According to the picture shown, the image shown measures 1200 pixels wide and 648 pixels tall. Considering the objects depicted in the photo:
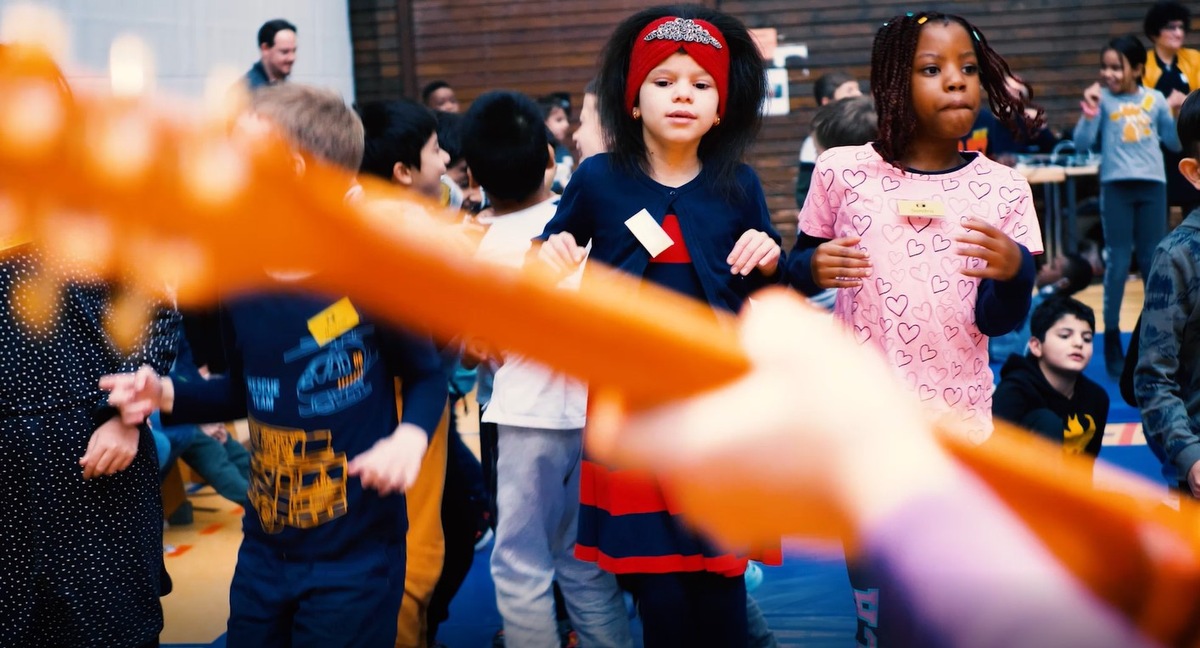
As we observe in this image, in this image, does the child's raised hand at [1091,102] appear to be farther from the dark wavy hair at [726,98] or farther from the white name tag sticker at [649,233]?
the white name tag sticker at [649,233]

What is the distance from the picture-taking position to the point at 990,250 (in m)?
1.78

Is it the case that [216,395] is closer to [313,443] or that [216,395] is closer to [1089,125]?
[313,443]

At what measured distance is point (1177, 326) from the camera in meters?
2.09

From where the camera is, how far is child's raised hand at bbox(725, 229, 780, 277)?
187 cm

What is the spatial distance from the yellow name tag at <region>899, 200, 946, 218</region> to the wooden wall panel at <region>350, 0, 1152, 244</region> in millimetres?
6777

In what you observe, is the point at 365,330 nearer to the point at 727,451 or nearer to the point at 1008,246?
the point at 1008,246

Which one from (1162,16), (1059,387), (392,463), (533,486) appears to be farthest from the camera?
(1162,16)

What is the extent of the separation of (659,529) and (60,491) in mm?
983

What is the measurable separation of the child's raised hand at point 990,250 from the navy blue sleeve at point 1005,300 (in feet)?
0.10

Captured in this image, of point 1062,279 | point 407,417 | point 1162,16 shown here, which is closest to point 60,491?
point 407,417

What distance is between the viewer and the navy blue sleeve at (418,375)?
5.78ft

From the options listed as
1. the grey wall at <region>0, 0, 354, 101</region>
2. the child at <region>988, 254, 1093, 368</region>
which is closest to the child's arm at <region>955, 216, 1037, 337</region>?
the grey wall at <region>0, 0, 354, 101</region>

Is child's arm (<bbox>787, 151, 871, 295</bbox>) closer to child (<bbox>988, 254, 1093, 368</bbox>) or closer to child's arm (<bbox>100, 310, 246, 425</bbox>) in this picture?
child's arm (<bbox>100, 310, 246, 425</bbox>)

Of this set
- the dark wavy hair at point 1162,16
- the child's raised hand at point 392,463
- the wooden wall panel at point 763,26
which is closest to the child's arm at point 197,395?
the child's raised hand at point 392,463
